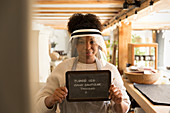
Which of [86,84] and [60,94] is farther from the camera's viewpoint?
[86,84]

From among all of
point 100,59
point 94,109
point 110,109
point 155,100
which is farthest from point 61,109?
point 155,100

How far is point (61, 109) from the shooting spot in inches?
61.9

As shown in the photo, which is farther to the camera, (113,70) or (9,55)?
→ (113,70)

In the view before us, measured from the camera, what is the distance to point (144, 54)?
4.10m

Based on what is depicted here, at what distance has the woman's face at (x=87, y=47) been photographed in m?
1.57

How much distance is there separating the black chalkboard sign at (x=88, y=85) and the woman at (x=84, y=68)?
7 cm

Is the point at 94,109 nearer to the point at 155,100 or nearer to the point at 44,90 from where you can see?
the point at 44,90

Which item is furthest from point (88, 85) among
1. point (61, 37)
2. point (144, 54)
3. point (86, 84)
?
point (61, 37)

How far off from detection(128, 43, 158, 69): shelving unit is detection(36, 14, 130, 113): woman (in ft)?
8.27

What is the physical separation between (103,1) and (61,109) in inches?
81.7

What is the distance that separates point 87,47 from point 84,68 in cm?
22

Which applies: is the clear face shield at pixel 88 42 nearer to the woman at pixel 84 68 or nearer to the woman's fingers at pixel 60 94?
the woman at pixel 84 68

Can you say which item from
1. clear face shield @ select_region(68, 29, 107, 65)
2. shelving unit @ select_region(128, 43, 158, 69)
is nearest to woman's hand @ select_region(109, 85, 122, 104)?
clear face shield @ select_region(68, 29, 107, 65)

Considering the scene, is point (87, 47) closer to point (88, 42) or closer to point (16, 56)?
point (88, 42)
